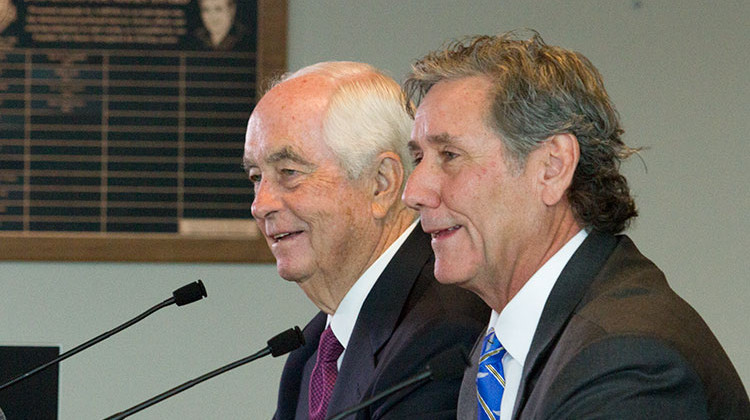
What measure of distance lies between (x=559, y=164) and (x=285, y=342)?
0.53 metres

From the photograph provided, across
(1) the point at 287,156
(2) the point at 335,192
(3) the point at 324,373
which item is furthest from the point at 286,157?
(3) the point at 324,373

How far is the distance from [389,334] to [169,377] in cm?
158

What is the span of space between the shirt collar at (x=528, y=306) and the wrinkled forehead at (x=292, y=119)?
57 centimetres

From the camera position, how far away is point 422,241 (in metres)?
1.76

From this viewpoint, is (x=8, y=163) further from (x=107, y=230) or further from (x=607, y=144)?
(x=607, y=144)

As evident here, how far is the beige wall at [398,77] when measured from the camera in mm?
3039

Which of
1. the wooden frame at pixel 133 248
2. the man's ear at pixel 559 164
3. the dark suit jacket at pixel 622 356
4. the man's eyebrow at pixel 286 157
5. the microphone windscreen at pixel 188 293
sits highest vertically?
the man's ear at pixel 559 164

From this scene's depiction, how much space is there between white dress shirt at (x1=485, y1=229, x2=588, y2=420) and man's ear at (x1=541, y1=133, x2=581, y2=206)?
7cm

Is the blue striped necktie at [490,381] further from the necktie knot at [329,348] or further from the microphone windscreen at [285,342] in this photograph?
the necktie knot at [329,348]

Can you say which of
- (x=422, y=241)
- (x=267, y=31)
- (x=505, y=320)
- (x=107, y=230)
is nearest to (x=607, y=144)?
(x=505, y=320)

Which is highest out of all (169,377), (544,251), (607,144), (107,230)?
(607,144)

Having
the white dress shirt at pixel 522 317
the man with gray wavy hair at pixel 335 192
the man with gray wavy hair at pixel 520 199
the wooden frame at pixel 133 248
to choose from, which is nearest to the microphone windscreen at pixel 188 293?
the man with gray wavy hair at pixel 335 192

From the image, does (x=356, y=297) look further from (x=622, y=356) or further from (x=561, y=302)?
(x=622, y=356)

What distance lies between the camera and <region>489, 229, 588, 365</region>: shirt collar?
1.34 m
